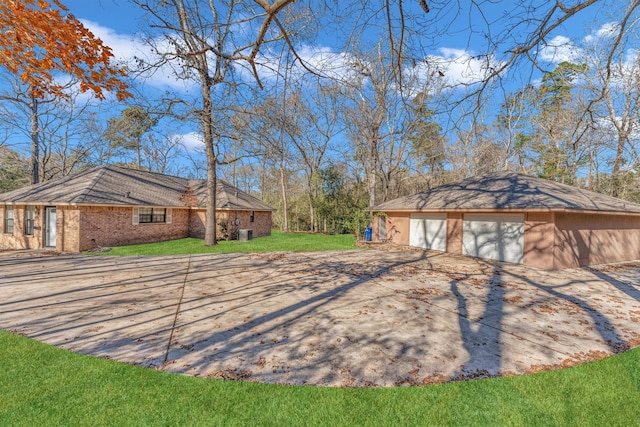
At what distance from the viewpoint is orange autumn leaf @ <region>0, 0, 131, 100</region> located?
4.78 meters

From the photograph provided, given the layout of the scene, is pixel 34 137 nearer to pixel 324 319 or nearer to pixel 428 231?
pixel 324 319

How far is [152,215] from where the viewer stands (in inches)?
637

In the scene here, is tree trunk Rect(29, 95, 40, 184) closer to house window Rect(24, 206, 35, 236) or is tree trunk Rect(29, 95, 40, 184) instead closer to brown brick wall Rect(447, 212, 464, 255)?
house window Rect(24, 206, 35, 236)

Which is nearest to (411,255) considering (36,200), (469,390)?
(469,390)

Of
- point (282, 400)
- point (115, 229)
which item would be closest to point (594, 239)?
point (282, 400)

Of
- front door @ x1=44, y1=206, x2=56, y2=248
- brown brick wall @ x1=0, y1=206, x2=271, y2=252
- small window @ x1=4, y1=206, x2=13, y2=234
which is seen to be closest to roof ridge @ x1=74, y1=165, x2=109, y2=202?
brown brick wall @ x1=0, y1=206, x2=271, y2=252

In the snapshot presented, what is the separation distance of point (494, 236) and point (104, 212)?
1728 cm

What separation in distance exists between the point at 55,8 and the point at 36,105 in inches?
773

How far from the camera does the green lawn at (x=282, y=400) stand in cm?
251

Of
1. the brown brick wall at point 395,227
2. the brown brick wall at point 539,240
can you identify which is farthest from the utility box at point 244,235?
Answer: the brown brick wall at point 539,240

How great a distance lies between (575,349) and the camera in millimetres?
4027

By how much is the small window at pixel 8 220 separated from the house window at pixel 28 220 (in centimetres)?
138

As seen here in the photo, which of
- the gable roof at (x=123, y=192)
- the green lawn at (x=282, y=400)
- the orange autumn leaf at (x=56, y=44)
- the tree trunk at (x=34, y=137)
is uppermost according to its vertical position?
the tree trunk at (x=34, y=137)

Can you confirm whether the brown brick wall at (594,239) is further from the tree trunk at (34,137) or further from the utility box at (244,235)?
the tree trunk at (34,137)
